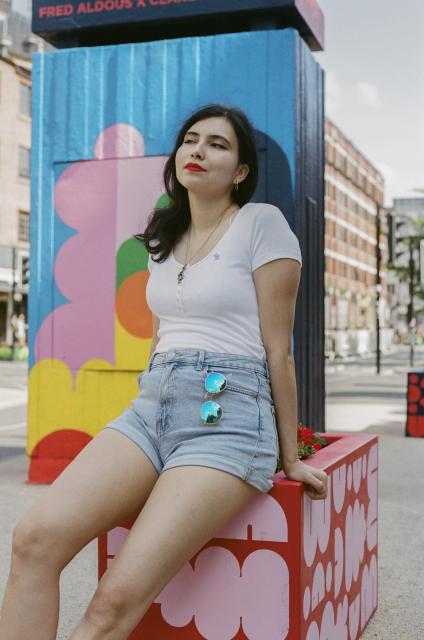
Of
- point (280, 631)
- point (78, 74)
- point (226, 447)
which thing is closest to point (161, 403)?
point (226, 447)

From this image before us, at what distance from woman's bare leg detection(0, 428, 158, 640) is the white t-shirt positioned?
1.29 ft

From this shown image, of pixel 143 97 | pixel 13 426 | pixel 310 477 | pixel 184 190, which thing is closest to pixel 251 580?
pixel 310 477

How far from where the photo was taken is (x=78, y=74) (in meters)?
7.25

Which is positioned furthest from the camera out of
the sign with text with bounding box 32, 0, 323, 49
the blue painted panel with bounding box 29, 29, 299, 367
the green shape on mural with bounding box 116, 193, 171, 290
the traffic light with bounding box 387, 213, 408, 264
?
the traffic light with bounding box 387, 213, 408, 264

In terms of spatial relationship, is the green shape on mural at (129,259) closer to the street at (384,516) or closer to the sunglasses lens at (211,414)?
the street at (384,516)

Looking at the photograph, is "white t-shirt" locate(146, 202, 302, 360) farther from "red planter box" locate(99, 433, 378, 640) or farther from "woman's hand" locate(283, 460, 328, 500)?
"red planter box" locate(99, 433, 378, 640)

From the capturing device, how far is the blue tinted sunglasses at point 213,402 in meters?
2.59

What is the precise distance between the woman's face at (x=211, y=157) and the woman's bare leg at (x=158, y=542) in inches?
Result: 36.6

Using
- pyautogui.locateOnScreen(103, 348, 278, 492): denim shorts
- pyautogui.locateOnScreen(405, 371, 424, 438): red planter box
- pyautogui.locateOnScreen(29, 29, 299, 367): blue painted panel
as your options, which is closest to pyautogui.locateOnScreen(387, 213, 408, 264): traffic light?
pyautogui.locateOnScreen(405, 371, 424, 438): red planter box

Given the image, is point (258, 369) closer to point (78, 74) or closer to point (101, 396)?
point (101, 396)

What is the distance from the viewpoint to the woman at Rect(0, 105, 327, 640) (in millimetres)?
2408

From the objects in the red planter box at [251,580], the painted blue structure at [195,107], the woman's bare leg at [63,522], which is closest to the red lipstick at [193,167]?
the woman's bare leg at [63,522]

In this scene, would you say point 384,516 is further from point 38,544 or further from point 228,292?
point 38,544

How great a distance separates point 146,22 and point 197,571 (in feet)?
17.6
